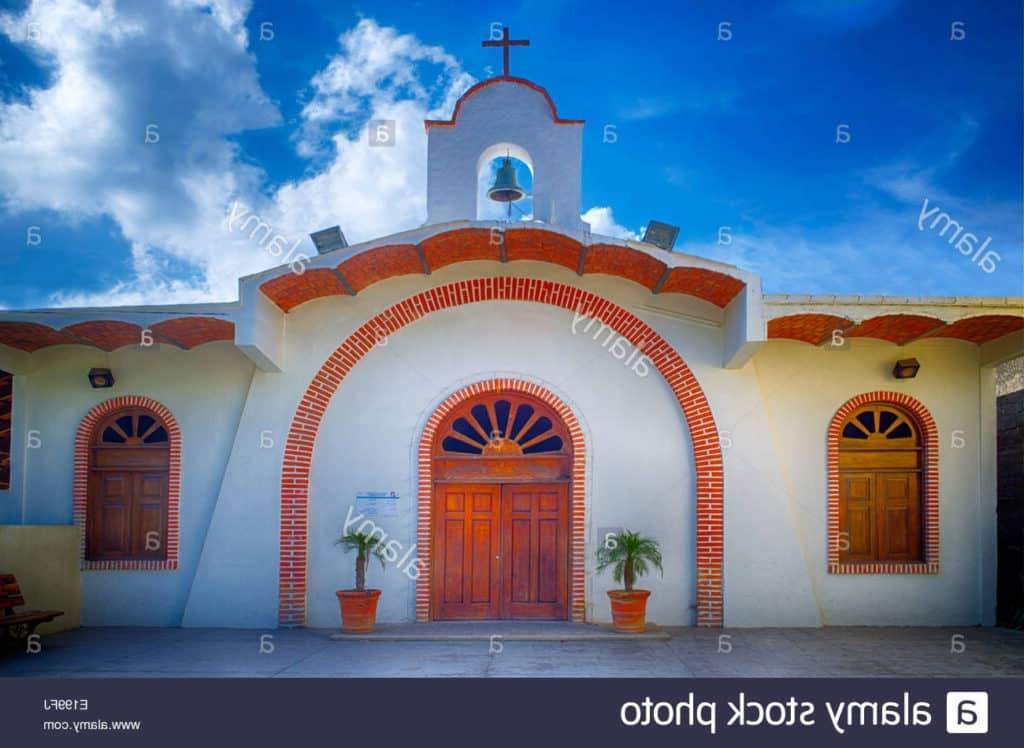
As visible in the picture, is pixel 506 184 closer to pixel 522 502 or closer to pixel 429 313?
pixel 429 313

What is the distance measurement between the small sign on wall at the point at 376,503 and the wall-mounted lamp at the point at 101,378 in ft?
12.1

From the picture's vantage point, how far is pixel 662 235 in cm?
1154

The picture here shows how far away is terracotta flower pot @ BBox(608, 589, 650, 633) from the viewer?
11.0 m

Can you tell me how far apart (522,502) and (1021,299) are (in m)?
6.72

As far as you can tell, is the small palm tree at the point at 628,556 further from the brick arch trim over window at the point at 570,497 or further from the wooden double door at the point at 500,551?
the wooden double door at the point at 500,551

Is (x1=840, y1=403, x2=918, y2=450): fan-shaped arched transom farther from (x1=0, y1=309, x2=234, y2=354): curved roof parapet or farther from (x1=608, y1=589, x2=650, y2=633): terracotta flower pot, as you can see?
(x1=0, y1=309, x2=234, y2=354): curved roof parapet


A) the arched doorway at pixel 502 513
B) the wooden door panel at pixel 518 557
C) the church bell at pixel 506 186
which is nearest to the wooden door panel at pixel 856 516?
the arched doorway at pixel 502 513

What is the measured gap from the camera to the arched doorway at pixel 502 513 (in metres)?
11.9

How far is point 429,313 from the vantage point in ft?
39.8

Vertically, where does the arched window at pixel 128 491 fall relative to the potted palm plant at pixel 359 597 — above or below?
above

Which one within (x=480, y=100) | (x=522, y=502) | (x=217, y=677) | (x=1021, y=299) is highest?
(x=480, y=100)

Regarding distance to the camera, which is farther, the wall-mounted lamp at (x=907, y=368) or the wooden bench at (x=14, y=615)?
the wall-mounted lamp at (x=907, y=368)

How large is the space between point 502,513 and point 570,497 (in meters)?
0.93
